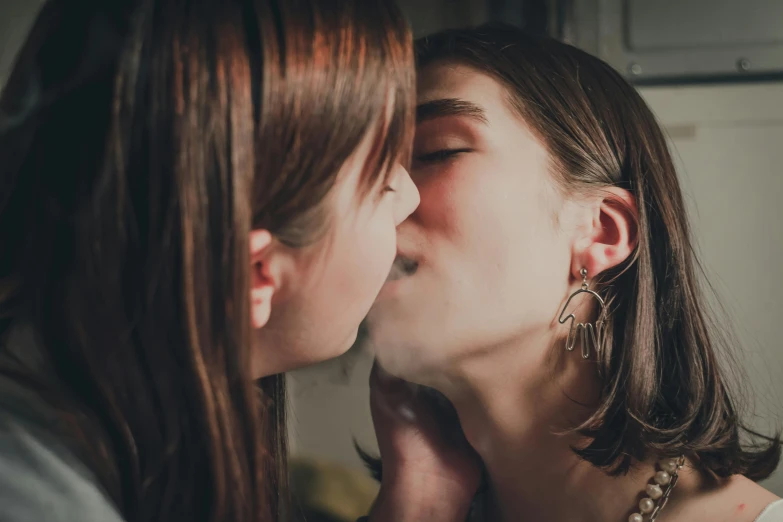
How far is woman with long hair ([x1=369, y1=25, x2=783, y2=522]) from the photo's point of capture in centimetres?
58

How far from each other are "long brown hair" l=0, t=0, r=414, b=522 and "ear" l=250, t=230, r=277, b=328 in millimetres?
16

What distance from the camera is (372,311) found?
1.99 feet

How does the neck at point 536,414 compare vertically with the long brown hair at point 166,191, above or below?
below

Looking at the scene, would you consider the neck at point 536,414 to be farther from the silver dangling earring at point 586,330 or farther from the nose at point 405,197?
the nose at point 405,197

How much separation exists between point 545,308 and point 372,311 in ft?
0.49

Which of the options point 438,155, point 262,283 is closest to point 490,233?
point 438,155

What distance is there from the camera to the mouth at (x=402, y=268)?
1.94ft

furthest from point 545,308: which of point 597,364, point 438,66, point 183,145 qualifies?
point 183,145

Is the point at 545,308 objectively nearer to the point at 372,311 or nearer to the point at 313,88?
the point at 372,311

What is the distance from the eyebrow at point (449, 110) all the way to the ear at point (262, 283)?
0.21 metres

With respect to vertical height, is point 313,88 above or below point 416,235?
above

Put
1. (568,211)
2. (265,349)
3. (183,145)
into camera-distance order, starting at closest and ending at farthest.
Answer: (183,145) → (265,349) → (568,211)

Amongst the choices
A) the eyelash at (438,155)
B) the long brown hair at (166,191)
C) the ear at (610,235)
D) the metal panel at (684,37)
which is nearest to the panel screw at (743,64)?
the metal panel at (684,37)

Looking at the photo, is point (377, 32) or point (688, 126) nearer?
point (377, 32)
